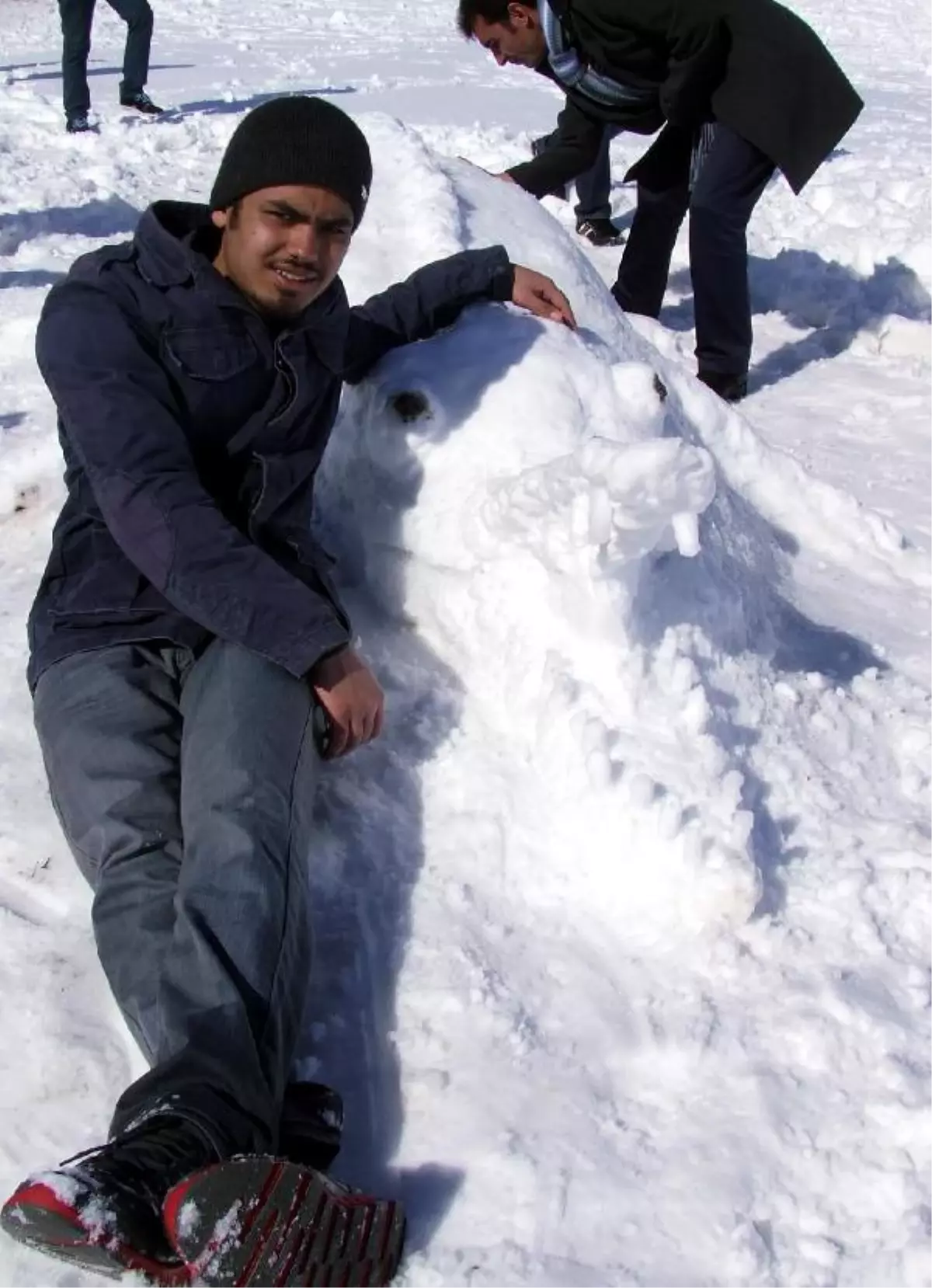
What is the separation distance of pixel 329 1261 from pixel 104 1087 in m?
0.50

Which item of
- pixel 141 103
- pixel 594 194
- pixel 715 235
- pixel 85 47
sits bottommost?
pixel 141 103

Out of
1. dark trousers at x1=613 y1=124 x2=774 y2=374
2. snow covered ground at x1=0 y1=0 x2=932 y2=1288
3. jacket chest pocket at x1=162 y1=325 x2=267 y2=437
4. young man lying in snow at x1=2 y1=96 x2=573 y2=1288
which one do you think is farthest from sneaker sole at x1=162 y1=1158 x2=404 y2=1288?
dark trousers at x1=613 y1=124 x2=774 y2=374

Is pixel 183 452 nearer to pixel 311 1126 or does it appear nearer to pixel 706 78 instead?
pixel 311 1126

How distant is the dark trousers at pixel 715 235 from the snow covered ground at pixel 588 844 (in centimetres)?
115

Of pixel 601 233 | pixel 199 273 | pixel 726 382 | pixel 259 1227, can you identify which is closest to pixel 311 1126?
pixel 259 1227

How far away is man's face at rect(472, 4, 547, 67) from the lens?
3857mm

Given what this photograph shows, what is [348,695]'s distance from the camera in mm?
2064

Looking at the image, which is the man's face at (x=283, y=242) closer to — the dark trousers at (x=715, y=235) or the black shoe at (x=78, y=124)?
the dark trousers at (x=715, y=235)

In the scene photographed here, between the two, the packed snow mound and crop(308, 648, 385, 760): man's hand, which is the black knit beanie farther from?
crop(308, 648, 385, 760): man's hand

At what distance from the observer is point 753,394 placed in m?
5.06

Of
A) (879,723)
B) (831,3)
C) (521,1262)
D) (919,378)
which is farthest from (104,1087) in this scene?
(831,3)

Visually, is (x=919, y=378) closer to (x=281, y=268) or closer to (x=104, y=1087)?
(x=281, y=268)

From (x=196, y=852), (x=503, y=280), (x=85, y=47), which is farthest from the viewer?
(x=85, y=47)

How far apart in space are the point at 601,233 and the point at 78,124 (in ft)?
11.9
